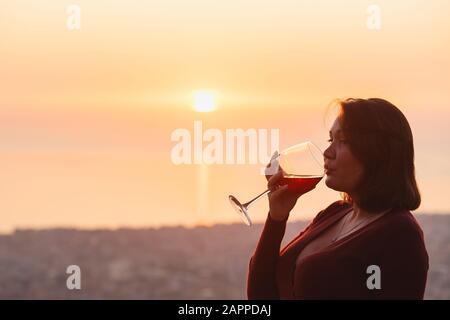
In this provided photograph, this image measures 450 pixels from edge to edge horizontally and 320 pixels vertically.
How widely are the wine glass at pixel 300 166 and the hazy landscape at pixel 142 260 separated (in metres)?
10.4

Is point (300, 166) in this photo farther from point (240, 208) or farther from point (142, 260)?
point (142, 260)

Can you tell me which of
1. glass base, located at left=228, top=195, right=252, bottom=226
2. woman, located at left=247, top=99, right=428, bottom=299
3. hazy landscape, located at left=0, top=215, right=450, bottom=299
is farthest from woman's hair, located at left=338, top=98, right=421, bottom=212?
hazy landscape, located at left=0, top=215, right=450, bottom=299

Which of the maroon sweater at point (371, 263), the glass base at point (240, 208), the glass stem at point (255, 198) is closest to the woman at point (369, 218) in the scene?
the maroon sweater at point (371, 263)

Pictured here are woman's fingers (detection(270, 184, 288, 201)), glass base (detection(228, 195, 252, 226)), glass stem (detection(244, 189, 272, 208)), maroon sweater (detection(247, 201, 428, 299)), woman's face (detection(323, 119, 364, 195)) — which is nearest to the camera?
maroon sweater (detection(247, 201, 428, 299))

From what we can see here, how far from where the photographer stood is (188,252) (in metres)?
14.7

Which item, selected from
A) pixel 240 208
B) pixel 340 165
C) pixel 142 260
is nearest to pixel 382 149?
pixel 340 165

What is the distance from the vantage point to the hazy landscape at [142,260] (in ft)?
45.2

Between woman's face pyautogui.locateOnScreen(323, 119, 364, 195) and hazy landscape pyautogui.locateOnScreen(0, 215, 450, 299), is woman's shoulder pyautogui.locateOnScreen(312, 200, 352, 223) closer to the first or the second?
woman's face pyautogui.locateOnScreen(323, 119, 364, 195)

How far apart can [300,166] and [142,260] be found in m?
12.3

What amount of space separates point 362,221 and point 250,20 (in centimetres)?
1020

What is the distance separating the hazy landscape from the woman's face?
10.7 metres

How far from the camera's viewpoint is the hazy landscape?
13.8 m

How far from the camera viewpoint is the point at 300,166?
9.29ft
